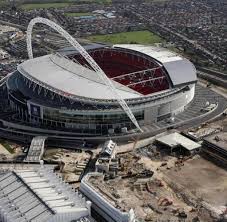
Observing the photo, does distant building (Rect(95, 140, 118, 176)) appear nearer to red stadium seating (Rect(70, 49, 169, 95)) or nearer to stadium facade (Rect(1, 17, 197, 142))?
stadium facade (Rect(1, 17, 197, 142))

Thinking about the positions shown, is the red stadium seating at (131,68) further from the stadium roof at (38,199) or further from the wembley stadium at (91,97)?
the stadium roof at (38,199)

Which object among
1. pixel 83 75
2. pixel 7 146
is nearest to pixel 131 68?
pixel 83 75

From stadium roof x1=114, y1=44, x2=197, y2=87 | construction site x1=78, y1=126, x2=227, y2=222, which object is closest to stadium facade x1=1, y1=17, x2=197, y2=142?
stadium roof x1=114, y1=44, x2=197, y2=87

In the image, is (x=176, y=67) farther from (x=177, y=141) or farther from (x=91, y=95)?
(x=177, y=141)

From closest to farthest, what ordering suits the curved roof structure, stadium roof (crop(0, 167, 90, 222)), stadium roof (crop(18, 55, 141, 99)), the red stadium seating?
1. stadium roof (crop(0, 167, 90, 222))
2. stadium roof (crop(18, 55, 141, 99))
3. the curved roof structure
4. the red stadium seating

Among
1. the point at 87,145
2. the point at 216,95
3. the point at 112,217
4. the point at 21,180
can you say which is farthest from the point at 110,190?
the point at 216,95

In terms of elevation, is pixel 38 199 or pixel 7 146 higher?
pixel 38 199

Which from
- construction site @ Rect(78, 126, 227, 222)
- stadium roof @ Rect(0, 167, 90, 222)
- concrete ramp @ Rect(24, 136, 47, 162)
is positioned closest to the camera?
stadium roof @ Rect(0, 167, 90, 222)

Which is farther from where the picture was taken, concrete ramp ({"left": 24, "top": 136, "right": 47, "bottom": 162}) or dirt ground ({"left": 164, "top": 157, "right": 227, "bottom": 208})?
concrete ramp ({"left": 24, "top": 136, "right": 47, "bottom": 162})
